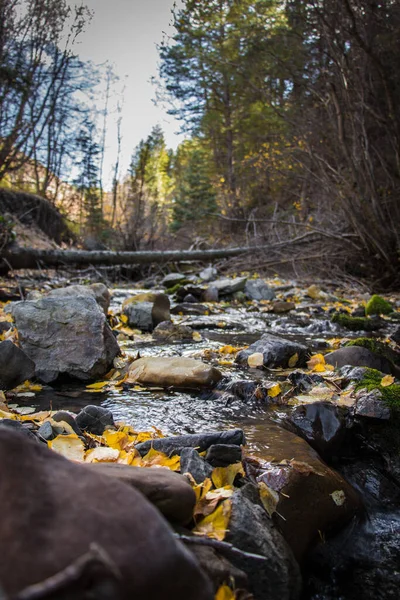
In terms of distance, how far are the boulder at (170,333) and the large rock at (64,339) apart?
127 centimetres

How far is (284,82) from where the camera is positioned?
9094mm

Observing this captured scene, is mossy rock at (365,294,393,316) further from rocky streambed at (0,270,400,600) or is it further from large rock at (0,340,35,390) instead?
large rock at (0,340,35,390)

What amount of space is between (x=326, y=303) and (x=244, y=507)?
19.5 ft

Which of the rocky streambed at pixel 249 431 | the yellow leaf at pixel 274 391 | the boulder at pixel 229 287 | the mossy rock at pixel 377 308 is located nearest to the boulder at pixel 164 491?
the rocky streambed at pixel 249 431

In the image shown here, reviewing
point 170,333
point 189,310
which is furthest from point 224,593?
point 189,310

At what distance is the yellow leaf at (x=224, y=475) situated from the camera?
1.33 m

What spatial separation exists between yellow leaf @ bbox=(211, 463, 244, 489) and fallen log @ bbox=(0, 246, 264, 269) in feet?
20.1

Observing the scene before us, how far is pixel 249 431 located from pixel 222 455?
0.54m

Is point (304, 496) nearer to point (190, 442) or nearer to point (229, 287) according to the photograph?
point (190, 442)

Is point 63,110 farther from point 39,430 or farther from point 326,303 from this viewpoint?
point 39,430

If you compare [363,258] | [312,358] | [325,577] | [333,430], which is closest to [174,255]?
[363,258]

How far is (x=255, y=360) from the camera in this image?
3146 mm

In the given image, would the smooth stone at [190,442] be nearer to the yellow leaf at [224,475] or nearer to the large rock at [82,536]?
the yellow leaf at [224,475]

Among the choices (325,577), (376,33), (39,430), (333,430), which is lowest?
(325,577)
